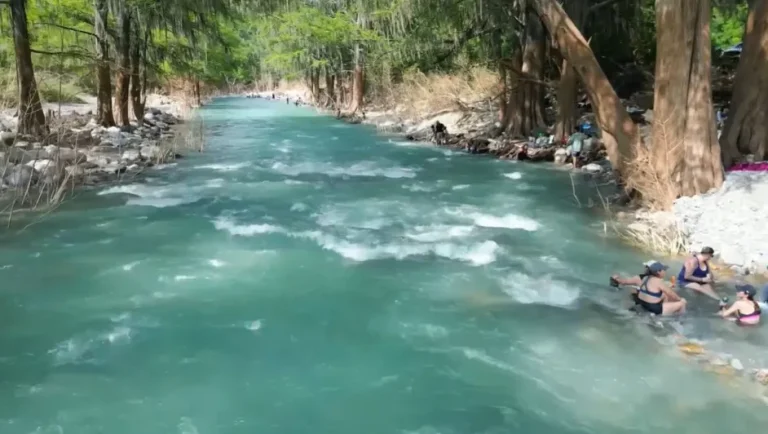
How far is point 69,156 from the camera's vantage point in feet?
49.2

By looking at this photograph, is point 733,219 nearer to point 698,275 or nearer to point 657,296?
point 698,275

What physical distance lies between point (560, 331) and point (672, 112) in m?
5.64

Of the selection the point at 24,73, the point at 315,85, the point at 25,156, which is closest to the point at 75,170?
the point at 25,156

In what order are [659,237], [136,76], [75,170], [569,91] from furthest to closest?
[136,76] < [569,91] < [75,170] < [659,237]

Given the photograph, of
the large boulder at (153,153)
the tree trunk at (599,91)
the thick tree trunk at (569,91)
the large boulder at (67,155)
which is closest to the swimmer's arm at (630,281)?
the tree trunk at (599,91)

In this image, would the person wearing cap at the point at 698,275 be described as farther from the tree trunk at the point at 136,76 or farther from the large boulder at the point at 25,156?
the tree trunk at the point at 136,76

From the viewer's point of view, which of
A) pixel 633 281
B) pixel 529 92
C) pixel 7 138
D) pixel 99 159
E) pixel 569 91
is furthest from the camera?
pixel 529 92

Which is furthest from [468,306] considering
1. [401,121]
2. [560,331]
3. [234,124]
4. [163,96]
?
[163,96]

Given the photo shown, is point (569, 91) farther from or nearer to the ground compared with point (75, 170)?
farther from the ground

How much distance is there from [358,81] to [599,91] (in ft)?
84.4

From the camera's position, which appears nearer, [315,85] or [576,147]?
[576,147]

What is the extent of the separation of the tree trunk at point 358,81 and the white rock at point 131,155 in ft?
63.1

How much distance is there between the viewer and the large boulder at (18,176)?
12.8 metres

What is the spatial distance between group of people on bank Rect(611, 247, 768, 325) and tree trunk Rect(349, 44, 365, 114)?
29.7 m
